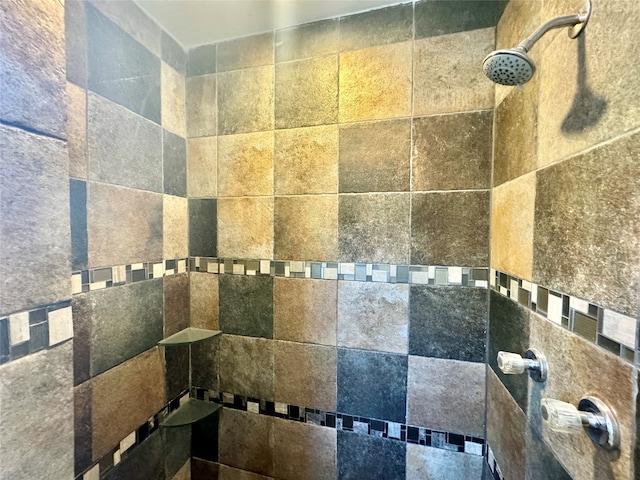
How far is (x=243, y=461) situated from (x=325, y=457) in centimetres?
40

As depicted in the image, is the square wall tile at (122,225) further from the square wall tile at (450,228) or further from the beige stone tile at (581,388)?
the beige stone tile at (581,388)

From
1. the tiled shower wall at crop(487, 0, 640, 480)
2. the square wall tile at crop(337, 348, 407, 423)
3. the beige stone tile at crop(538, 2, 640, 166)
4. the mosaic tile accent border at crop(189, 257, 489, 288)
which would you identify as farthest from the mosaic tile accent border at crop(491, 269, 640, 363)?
the square wall tile at crop(337, 348, 407, 423)

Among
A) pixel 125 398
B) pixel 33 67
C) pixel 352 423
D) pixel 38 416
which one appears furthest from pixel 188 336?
pixel 33 67

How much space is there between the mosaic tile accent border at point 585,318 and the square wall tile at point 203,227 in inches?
46.0

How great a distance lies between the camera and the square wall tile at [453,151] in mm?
934

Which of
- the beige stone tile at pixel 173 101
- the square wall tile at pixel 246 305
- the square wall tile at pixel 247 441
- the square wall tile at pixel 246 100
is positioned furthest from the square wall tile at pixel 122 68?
the square wall tile at pixel 247 441

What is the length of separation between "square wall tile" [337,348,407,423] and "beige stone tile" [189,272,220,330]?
2.01ft

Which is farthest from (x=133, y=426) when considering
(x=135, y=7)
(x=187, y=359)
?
(x=135, y=7)

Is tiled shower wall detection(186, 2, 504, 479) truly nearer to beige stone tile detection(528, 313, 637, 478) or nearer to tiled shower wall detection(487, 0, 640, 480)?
tiled shower wall detection(487, 0, 640, 480)

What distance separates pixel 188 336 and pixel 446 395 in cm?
109

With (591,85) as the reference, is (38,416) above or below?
below

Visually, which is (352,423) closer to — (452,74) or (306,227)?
(306,227)

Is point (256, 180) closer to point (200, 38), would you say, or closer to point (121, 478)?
point (200, 38)

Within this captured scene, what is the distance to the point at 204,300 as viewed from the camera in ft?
4.10
